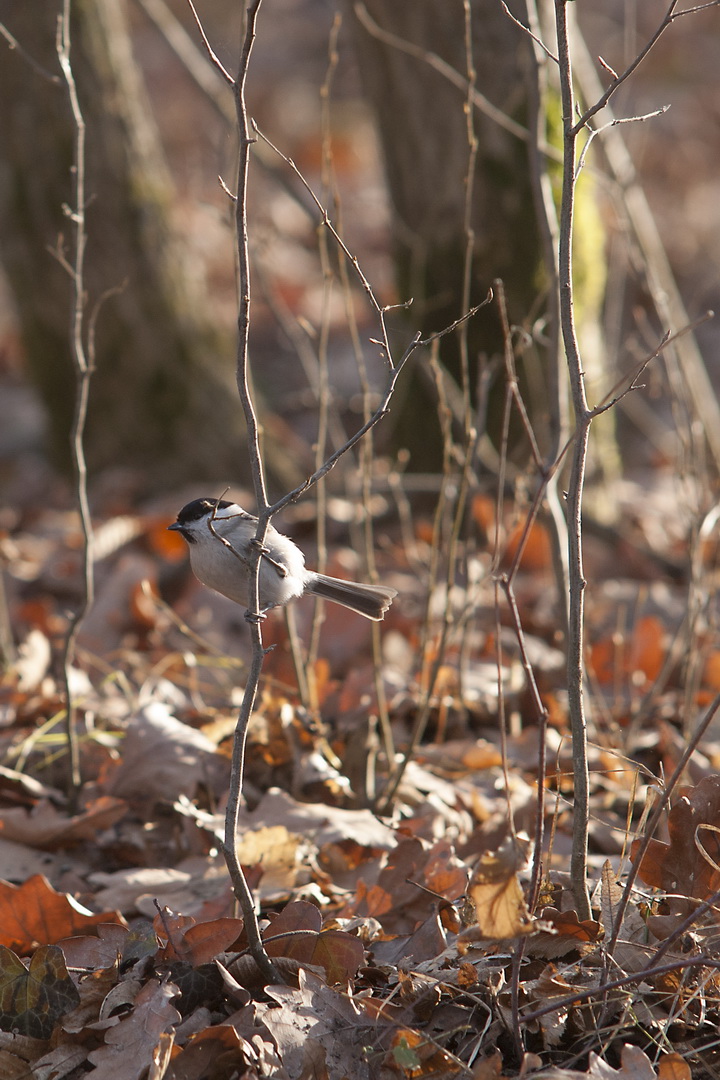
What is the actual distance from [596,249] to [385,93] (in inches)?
46.0

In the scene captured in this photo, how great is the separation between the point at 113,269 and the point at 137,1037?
12.8 feet

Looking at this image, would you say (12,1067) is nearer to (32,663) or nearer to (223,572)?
(223,572)

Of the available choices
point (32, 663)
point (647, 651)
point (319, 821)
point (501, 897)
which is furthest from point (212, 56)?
point (647, 651)

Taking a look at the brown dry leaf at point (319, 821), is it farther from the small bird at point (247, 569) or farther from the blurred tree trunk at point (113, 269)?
the blurred tree trunk at point (113, 269)

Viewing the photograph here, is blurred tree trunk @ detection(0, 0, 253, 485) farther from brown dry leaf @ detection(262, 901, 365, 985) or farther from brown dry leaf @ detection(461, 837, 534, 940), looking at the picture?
brown dry leaf @ detection(461, 837, 534, 940)

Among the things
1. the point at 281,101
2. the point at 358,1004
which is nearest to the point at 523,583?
the point at 358,1004

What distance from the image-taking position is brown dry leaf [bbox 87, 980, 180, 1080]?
1724 mm

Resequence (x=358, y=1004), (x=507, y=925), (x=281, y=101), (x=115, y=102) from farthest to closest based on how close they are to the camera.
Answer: (x=281, y=101)
(x=115, y=102)
(x=358, y=1004)
(x=507, y=925)

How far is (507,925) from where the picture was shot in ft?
5.04

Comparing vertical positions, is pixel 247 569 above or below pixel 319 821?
above

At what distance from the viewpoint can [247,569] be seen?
240 cm

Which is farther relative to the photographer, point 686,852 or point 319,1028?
point 686,852

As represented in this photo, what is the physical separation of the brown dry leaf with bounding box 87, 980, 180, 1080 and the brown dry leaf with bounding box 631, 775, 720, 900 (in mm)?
1001

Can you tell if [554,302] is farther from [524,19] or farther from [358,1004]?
[358,1004]
